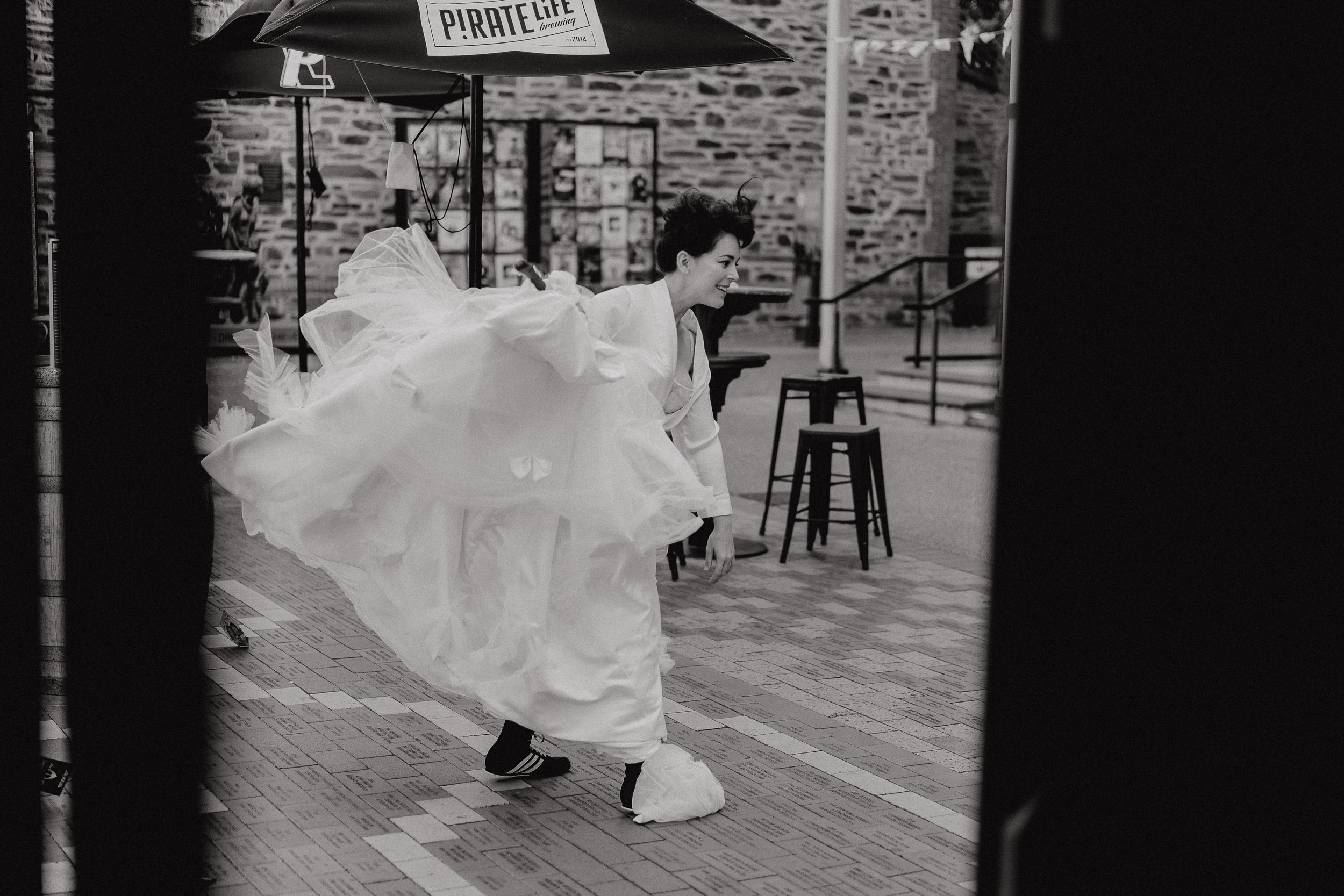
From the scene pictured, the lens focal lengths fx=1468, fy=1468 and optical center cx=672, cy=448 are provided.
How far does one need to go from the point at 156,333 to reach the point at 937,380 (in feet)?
40.1

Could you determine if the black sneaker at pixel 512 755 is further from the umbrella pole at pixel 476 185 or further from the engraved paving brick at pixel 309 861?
the umbrella pole at pixel 476 185

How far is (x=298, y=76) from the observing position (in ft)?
26.7

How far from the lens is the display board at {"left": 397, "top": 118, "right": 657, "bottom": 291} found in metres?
17.9

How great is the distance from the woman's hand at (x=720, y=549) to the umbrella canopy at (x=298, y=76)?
4558mm

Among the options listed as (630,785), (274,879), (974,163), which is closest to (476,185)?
(630,785)

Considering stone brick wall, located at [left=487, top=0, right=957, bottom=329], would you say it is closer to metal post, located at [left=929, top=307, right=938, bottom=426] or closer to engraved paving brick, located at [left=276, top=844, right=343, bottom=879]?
metal post, located at [left=929, top=307, right=938, bottom=426]

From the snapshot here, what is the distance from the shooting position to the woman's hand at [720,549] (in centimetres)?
417

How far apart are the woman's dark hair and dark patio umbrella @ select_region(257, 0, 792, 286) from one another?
5.70 feet

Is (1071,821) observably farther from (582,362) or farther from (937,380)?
(937,380)

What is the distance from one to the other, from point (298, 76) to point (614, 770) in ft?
17.0

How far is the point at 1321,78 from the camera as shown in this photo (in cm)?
109

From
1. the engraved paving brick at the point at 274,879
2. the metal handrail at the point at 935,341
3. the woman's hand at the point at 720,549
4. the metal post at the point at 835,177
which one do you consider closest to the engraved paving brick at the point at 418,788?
the engraved paving brick at the point at 274,879

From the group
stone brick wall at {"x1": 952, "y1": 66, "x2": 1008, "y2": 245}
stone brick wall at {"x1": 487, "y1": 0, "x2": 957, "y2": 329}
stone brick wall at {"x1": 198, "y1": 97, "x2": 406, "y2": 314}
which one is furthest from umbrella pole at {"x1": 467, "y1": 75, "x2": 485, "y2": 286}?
stone brick wall at {"x1": 952, "y1": 66, "x2": 1008, "y2": 245}

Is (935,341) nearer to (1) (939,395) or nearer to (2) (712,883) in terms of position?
(1) (939,395)
